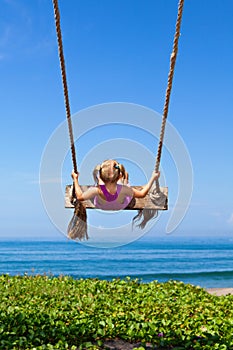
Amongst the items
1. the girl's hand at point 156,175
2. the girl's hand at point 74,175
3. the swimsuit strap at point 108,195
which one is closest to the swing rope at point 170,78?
the girl's hand at point 156,175

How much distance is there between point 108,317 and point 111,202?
1.64 metres

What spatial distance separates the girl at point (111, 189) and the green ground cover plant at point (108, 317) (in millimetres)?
1337

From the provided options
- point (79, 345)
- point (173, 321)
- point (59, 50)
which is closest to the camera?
point (59, 50)

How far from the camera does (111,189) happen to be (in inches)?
202

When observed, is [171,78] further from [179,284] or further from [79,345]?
[179,284]

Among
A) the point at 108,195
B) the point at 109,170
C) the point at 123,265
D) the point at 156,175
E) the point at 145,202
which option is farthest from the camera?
the point at 123,265

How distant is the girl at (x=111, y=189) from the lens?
507 centimetres

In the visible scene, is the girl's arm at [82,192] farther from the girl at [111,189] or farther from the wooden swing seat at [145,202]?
the wooden swing seat at [145,202]

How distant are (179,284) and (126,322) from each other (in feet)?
9.62

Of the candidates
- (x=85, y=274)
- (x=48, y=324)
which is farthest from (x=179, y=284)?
(x=85, y=274)

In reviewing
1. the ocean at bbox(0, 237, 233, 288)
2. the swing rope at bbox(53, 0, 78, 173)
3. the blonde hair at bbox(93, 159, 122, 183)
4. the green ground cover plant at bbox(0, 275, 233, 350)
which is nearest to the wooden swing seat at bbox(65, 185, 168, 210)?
the swing rope at bbox(53, 0, 78, 173)

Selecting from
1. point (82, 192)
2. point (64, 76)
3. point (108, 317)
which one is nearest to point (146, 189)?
point (82, 192)

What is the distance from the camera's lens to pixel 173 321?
6.14m

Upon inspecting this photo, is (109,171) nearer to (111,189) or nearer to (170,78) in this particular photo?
(111,189)
